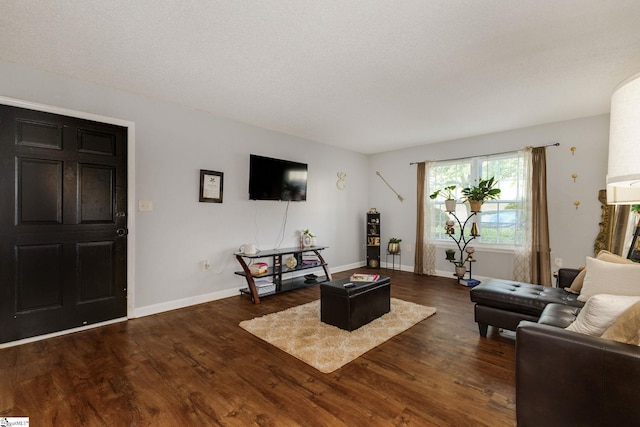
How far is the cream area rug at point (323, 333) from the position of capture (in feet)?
7.66

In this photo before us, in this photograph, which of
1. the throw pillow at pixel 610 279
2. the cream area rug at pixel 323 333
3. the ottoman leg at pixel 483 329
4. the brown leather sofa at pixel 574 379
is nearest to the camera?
the brown leather sofa at pixel 574 379

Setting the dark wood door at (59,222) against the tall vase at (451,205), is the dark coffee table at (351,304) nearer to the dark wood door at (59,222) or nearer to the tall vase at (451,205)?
the dark wood door at (59,222)

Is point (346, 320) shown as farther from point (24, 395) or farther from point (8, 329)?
point (8, 329)

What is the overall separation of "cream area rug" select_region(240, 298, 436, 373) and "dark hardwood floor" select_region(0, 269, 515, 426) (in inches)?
3.3

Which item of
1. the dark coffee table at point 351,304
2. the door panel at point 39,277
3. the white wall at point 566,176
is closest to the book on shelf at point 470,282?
the white wall at point 566,176

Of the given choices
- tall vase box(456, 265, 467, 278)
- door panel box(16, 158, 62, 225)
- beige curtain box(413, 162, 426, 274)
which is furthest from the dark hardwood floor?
beige curtain box(413, 162, 426, 274)

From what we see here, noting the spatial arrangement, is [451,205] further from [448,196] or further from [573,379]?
[573,379]

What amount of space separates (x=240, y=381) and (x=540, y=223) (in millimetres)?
4474

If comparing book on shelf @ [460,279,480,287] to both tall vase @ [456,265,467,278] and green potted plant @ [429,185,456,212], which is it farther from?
green potted plant @ [429,185,456,212]

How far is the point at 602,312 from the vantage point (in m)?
1.43

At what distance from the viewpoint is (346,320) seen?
2787 mm

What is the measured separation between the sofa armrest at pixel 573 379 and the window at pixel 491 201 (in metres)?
3.62

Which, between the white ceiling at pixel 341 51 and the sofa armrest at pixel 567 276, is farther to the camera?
the sofa armrest at pixel 567 276

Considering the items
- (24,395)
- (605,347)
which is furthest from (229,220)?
(605,347)
